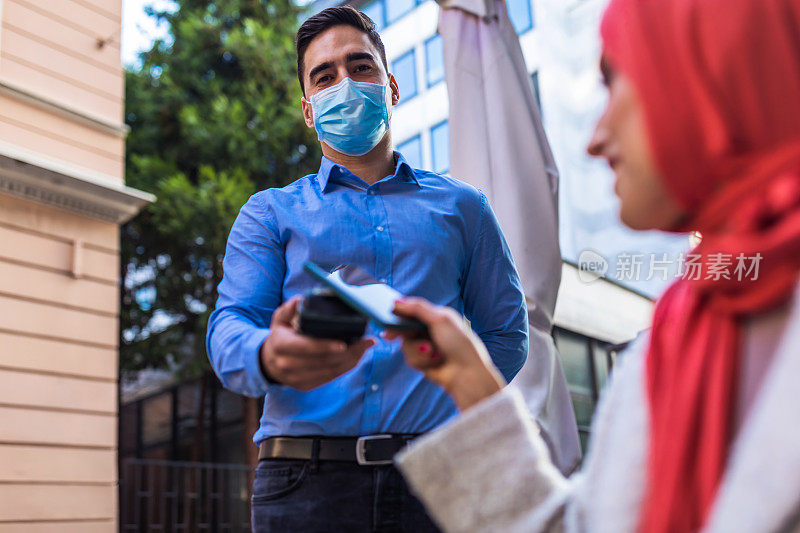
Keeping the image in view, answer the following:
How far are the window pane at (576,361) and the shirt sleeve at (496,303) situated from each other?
25.3ft

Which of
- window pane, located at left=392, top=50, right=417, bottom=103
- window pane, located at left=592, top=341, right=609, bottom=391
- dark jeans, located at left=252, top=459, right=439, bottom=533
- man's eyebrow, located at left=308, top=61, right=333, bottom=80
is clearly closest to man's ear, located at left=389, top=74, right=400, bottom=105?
man's eyebrow, located at left=308, top=61, right=333, bottom=80

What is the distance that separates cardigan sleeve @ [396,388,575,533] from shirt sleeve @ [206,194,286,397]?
57cm

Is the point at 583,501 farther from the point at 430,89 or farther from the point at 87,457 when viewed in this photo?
the point at 430,89

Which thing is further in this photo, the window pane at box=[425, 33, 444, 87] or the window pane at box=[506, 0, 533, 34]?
the window pane at box=[425, 33, 444, 87]

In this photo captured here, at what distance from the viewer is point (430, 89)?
14.5 metres

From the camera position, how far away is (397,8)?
52.1 feet

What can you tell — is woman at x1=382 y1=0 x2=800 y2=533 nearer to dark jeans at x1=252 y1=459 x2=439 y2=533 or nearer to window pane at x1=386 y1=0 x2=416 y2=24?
dark jeans at x1=252 y1=459 x2=439 y2=533

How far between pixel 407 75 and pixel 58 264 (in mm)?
9394

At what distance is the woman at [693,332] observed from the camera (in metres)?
0.80

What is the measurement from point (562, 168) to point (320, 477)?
529 cm

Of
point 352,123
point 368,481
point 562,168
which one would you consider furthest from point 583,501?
point 562,168

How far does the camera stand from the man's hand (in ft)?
4.22

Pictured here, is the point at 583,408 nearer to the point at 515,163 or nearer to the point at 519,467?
the point at 515,163

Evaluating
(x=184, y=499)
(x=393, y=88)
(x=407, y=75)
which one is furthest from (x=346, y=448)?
(x=407, y=75)
